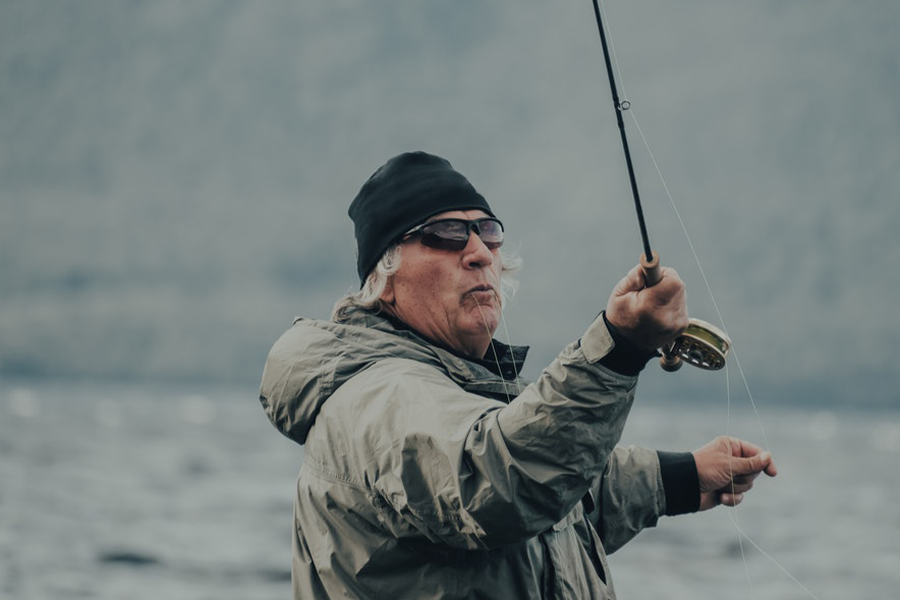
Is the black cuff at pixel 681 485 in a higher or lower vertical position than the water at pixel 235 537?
lower

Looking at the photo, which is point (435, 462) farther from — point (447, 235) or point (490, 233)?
point (490, 233)

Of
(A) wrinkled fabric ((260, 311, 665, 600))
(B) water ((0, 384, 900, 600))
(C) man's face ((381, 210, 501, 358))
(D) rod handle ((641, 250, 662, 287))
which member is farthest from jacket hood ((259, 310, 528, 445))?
(B) water ((0, 384, 900, 600))

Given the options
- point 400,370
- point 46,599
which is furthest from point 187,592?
point 400,370

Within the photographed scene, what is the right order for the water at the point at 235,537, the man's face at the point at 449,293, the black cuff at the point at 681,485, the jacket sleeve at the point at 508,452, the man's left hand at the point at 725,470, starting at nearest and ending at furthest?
the jacket sleeve at the point at 508,452 < the man's face at the point at 449,293 < the man's left hand at the point at 725,470 < the black cuff at the point at 681,485 < the water at the point at 235,537

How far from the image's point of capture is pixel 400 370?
271cm

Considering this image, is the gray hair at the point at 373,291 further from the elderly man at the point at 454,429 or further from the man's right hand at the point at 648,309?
the man's right hand at the point at 648,309

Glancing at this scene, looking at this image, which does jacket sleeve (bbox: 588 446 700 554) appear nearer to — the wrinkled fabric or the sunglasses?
the wrinkled fabric

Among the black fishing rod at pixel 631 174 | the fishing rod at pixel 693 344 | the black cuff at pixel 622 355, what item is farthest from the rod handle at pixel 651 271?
the fishing rod at pixel 693 344

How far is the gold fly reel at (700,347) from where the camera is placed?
2.80 m

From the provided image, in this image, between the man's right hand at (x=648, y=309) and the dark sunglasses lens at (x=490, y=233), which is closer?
the man's right hand at (x=648, y=309)

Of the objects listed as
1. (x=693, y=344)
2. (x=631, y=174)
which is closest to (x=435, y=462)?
(x=693, y=344)

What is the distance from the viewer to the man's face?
10.6 feet

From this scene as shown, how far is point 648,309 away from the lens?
7.73ft

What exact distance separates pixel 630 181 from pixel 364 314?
0.86m
